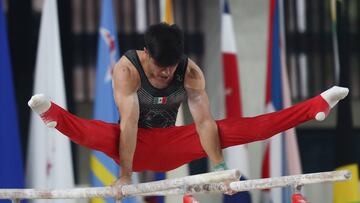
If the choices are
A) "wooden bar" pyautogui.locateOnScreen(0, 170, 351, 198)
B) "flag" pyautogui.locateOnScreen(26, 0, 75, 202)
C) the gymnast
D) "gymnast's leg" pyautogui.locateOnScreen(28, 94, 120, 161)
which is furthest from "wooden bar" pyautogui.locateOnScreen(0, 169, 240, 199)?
"flag" pyautogui.locateOnScreen(26, 0, 75, 202)

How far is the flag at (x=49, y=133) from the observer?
6.26m

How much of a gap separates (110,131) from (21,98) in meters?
3.09

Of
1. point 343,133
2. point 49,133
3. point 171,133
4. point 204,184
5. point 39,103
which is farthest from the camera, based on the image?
point 343,133

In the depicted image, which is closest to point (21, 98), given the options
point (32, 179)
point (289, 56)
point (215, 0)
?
point (32, 179)

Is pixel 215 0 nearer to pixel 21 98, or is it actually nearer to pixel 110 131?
pixel 21 98

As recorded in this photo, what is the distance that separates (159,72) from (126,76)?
0.75 ft

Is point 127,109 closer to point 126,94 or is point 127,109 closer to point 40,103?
point 126,94

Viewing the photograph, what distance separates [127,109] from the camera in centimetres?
404

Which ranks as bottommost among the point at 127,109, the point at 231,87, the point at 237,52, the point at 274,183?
the point at 274,183

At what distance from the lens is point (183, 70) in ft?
13.6

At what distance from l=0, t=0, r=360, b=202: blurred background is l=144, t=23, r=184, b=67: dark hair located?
2721 millimetres

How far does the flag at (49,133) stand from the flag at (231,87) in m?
1.32

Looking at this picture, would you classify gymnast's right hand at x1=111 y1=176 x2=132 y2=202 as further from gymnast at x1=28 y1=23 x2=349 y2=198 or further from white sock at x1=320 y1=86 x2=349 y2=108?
white sock at x1=320 y1=86 x2=349 y2=108

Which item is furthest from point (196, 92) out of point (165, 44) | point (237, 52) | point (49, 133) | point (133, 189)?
point (237, 52)
